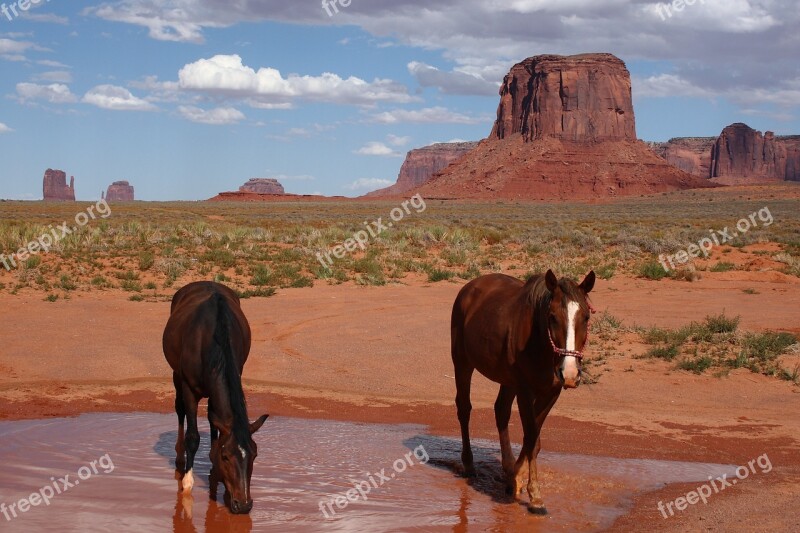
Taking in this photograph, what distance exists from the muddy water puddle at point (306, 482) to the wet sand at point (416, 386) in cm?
25

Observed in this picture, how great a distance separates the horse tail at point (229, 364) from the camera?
19.9 ft

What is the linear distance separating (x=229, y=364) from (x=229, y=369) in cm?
6

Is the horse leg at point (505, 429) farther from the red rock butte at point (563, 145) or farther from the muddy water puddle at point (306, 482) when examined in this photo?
the red rock butte at point (563, 145)

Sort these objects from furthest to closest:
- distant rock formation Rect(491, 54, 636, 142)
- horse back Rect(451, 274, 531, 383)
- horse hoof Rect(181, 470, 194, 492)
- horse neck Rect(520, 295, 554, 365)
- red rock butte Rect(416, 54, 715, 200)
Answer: distant rock formation Rect(491, 54, 636, 142), red rock butte Rect(416, 54, 715, 200), horse hoof Rect(181, 470, 194, 492), horse back Rect(451, 274, 531, 383), horse neck Rect(520, 295, 554, 365)

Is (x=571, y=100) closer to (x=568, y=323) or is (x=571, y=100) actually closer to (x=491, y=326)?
(x=491, y=326)

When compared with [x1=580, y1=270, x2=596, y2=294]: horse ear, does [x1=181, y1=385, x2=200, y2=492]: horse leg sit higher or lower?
lower

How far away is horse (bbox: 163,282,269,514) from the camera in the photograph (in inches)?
232

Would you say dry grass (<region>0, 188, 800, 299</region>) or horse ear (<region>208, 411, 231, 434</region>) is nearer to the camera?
horse ear (<region>208, 411, 231, 434</region>)

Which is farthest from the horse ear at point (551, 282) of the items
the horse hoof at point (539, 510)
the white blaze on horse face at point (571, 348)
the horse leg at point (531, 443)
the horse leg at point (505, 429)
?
the horse hoof at point (539, 510)

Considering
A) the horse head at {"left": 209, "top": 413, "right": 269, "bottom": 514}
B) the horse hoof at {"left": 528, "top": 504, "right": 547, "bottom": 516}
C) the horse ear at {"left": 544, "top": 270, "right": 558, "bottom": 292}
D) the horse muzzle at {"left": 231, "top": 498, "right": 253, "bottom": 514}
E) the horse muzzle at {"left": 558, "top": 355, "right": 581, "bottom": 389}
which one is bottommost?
the horse hoof at {"left": 528, "top": 504, "right": 547, "bottom": 516}

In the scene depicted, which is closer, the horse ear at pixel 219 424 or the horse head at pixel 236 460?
the horse head at pixel 236 460

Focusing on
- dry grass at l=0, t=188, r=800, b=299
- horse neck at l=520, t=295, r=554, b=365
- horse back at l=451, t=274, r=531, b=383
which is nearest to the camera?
horse neck at l=520, t=295, r=554, b=365

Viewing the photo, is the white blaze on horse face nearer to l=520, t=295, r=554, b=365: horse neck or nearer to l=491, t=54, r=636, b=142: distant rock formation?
l=520, t=295, r=554, b=365: horse neck

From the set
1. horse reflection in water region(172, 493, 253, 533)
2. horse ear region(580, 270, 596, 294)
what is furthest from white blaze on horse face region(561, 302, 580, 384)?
horse reflection in water region(172, 493, 253, 533)
